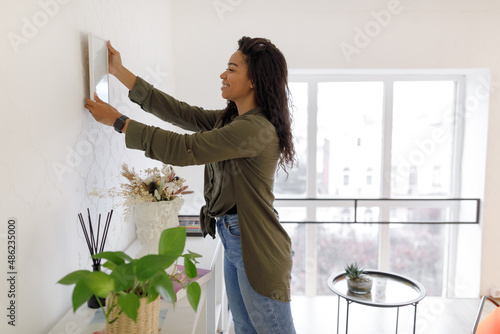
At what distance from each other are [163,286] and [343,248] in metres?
2.81

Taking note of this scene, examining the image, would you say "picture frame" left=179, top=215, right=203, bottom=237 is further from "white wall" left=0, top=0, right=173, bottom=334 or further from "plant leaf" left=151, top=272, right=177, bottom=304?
"plant leaf" left=151, top=272, right=177, bottom=304

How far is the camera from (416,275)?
350 centimetres

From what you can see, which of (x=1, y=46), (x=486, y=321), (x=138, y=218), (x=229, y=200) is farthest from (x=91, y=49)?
(x=486, y=321)

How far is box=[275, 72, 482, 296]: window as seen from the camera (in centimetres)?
335

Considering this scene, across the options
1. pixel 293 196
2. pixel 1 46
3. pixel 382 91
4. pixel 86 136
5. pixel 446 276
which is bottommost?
pixel 446 276

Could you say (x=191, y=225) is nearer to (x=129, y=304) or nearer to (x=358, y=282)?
(x=358, y=282)

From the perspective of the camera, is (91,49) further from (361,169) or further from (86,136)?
(361,169)

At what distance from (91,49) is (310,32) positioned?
1.94 meters

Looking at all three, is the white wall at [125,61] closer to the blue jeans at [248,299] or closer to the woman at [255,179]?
the woman at [255,179]

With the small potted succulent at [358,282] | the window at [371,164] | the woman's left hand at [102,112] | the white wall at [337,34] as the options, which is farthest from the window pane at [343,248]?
the woman's left hand at [102,112]

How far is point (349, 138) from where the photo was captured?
3.40 meters

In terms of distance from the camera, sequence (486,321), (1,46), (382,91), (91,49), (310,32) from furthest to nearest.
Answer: (382,91)
(310,32)
(486,321)
(91,49)
(1,46)

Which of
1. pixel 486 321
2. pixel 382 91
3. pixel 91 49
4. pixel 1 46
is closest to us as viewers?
pixel 1 46

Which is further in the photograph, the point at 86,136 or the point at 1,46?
the point at 86,136
